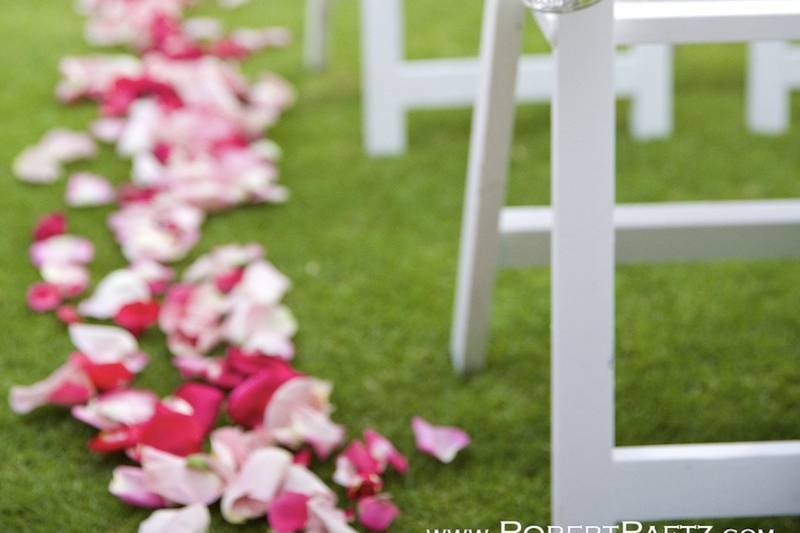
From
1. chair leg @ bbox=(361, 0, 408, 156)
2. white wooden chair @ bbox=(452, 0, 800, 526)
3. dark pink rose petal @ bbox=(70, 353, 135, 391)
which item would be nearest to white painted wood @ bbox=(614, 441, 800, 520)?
white wooden chair @ bbox=(452, 0, 800, 526)

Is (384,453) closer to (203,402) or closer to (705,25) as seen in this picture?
(203,402)

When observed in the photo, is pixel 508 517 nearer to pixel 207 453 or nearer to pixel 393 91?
pixel 207 453

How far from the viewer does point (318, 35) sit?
2.93 meters

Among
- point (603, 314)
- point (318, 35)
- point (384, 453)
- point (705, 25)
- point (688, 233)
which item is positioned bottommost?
point (318, 35)

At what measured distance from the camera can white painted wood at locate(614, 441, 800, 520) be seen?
1069 millimetres

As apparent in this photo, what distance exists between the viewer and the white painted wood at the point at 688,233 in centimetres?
148

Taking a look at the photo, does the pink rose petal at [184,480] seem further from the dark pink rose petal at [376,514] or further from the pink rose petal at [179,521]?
the dark pink rose petal at [376,514]

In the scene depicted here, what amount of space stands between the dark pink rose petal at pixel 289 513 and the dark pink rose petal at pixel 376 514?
60 mm

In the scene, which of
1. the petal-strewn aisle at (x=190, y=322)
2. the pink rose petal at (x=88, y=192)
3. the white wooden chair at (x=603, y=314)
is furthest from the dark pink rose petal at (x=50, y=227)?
the white wooden chair at (x=603, y=314)

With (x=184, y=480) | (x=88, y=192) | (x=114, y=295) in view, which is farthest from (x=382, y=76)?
(x=184, y=480)

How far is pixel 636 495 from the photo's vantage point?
3.53ft

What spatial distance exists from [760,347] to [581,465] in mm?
644

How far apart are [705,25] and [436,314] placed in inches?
31.9

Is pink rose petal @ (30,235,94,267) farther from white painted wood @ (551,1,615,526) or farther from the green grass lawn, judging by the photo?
white painted wood @ (551,1,615,526)
